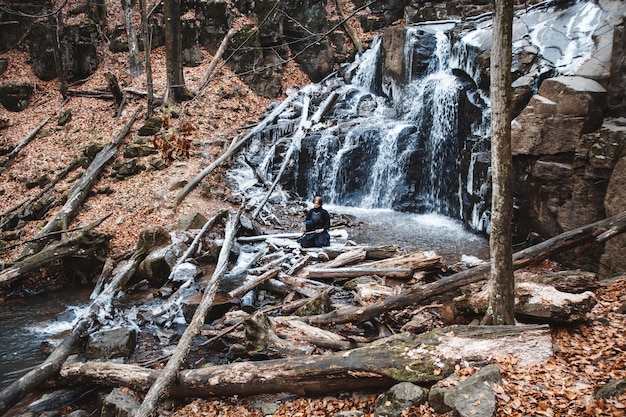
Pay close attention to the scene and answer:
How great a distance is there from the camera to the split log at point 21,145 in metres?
14.7

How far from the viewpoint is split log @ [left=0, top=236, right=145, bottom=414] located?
17.2ft

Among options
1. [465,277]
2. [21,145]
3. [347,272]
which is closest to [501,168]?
[465,277]

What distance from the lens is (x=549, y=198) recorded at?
903cm

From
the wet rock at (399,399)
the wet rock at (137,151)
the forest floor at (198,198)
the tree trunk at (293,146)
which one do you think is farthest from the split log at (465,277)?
the wet rock at (137,151)

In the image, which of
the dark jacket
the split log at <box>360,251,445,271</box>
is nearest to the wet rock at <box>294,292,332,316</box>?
the split log at <box>360,251,445,271</box>

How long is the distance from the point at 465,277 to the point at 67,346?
6.45 m

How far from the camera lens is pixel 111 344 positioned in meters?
6.49

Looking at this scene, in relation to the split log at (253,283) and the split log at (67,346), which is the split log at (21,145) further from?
the split log at (253,283)

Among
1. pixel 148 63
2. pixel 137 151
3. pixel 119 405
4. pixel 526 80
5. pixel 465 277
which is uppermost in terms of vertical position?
pixel 148 63

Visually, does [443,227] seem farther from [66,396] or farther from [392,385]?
[66,396]

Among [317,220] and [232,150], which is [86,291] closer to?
[317,220]

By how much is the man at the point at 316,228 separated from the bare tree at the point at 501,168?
518 centimetres

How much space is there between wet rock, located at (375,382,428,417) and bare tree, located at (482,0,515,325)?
1.41 meters

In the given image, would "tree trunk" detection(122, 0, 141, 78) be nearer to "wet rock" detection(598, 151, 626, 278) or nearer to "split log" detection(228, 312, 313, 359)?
"split log" detection(228, 312, 313, 359)
